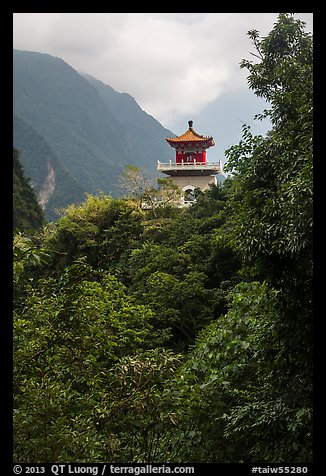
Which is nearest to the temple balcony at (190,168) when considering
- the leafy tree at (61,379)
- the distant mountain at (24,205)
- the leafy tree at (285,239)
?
the distant mountain at (24,205)

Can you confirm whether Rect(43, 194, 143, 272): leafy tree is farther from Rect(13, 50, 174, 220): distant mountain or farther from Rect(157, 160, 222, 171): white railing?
Rect(13, 50, 174, 220): distant mountain

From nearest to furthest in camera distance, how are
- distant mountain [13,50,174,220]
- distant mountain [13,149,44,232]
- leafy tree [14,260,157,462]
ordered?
1. leafy tree [14,260,157,462]
2. distant mountain [13,149,44,232]
3. distant mountain [13,50,174,220]

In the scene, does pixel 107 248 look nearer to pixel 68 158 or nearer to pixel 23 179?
pixel 23 179

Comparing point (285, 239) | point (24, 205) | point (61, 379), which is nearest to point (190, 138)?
point (24, 205)

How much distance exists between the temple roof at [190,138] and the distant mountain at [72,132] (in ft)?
55.9

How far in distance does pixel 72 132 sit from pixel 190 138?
32.0 meters

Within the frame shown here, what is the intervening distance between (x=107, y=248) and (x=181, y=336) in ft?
17.5

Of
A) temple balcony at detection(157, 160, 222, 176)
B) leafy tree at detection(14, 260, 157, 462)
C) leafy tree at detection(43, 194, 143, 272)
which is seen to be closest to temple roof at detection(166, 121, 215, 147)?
temple balcony at detection(157, 160, 222, 176)

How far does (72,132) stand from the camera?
53000 mm

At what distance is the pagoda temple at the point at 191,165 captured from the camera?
71.5 ft

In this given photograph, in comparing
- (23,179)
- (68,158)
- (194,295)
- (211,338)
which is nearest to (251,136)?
(211,338)

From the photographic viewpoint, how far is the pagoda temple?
21.8 m

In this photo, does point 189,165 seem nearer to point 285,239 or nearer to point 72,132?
point 285,239

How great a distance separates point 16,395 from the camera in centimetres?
401
